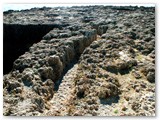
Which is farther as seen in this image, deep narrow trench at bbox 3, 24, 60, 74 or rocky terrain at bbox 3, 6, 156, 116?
deep narrow trench at bbox 3, 24, 60, 74

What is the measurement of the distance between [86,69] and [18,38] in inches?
127

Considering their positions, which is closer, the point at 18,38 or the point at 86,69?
the point at 86,69

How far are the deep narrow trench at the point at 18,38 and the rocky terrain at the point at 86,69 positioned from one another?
1.3 inches

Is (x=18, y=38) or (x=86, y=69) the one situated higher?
(x=18, y=38)

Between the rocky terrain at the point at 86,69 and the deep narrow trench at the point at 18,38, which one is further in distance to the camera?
the deep narrow trench at the point at 18,38

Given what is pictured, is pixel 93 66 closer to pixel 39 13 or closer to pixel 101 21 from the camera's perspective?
pixel 101 21

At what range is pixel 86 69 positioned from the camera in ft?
29.0

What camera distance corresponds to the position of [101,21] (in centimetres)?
1149

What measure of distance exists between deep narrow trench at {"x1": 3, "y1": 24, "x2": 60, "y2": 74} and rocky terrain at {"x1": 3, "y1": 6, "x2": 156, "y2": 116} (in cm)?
3

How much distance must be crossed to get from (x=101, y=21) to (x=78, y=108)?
4624 mm

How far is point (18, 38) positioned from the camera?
1106 cm

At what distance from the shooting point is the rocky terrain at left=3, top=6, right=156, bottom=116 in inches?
→ 298

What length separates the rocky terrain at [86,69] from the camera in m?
7.57

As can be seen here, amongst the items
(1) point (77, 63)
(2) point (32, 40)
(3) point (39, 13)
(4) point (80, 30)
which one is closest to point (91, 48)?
(1) point (77, 63)
